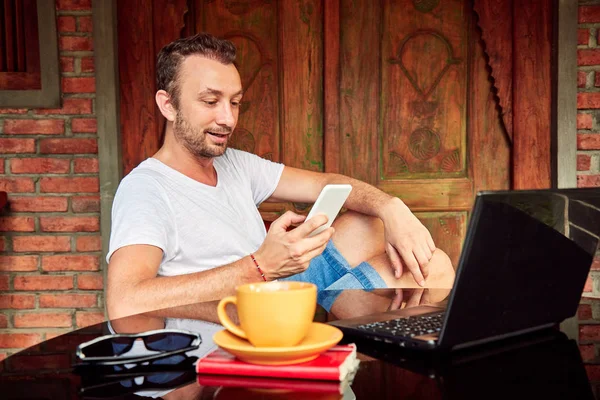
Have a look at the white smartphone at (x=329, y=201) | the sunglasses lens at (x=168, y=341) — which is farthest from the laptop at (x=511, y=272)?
the white smartphone at (x=329, y=201)

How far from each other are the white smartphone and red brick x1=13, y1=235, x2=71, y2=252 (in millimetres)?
1665

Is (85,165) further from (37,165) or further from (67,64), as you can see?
(67,64)

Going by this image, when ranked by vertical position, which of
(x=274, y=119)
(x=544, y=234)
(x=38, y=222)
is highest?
(x=274, y=119)

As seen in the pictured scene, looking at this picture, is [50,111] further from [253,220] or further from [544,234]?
[544,234]

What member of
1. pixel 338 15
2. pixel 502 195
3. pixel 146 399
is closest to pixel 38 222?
pixel 338 15

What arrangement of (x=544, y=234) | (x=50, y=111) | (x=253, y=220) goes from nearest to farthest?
(x=544, y=234) < (x=253, y=220) < (x=50, y=111)

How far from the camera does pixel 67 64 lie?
8.52ft

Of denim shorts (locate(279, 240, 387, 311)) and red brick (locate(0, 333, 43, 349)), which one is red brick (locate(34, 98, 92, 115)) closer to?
red brick (locate(0, 333, 43, 349))

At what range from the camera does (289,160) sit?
9.13 feet

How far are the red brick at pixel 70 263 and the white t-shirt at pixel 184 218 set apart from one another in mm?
1014

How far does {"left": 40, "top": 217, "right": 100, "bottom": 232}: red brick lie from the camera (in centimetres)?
264

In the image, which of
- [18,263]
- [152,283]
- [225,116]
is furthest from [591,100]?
[18,263]

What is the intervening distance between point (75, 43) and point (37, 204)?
27.3 inches

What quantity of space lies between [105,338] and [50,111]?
6.70ft
